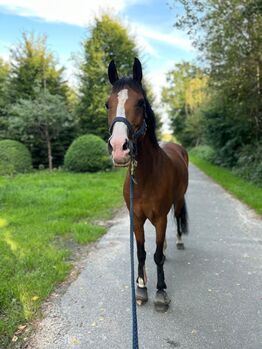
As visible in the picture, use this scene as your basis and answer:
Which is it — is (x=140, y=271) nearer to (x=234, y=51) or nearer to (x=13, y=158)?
(x=234, y=51)

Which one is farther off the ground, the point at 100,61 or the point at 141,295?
the point at 100,61

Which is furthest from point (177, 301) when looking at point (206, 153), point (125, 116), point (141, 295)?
point (206, 153)

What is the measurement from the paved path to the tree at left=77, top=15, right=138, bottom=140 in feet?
39.3

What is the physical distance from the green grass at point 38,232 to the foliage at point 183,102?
26.4 meters

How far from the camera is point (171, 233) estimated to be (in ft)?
18.7

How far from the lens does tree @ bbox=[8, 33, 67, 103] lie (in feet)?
51.5

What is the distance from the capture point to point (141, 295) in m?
3.35

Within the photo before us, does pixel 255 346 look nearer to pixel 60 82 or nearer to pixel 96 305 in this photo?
pixel 96 305

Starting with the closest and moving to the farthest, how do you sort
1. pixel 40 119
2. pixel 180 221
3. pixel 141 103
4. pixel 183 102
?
1. pixel 141 103
2. pixel 180 221
3. pixel 40 119
4. pixel 183 102

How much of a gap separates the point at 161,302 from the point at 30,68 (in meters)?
15.1

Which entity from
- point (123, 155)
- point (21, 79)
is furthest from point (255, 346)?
point (21, 79)

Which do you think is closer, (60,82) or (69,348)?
(69,348)

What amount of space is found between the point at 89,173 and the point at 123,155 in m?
11.0

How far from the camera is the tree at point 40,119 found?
13328mm
